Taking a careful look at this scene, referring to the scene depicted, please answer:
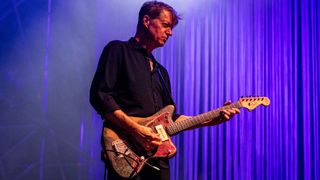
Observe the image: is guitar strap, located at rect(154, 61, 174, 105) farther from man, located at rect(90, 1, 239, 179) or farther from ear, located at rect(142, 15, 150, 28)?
ear, located at rect(142, 15, 150, 28)

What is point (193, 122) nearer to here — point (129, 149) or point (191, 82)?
point (129, 149)

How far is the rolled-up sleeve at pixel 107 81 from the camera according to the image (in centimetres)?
211

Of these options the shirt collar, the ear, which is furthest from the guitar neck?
the ear

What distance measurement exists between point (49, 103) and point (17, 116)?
379 millimetres

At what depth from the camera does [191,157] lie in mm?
3779

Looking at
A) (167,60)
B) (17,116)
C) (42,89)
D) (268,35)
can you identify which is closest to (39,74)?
(42,89)

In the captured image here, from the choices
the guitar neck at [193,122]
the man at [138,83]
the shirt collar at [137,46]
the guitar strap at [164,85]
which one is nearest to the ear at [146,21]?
the man at [138,83]

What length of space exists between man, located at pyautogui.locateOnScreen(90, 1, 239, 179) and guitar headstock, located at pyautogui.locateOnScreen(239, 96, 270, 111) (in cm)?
14

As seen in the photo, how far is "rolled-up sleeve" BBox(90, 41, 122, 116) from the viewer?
2.11 meters

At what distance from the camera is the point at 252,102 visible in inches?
103

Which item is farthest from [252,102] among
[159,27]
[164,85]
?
[159,27]

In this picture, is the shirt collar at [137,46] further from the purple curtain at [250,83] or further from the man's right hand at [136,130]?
the purple curtain at [250,83]

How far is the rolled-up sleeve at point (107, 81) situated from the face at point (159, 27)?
0.99 feet

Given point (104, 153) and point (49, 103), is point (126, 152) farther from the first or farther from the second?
point (49, 103)
